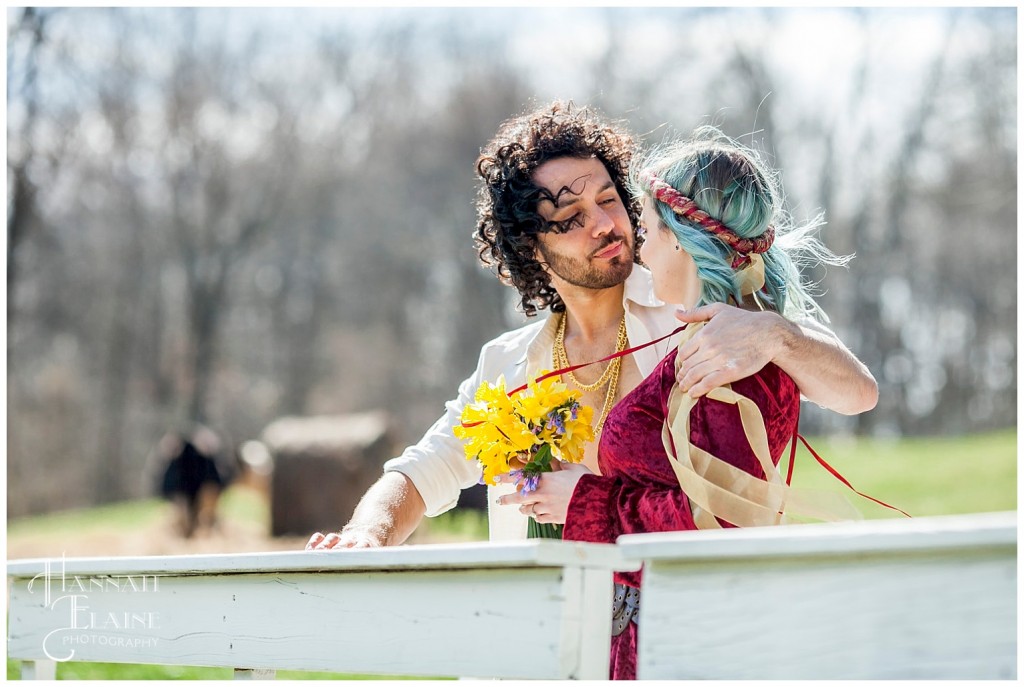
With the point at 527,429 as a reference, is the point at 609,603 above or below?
below

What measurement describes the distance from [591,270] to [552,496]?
122 centimetres

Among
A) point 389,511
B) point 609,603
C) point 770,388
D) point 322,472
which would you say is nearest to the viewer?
point 609,603

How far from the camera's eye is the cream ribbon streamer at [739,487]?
2.44 m

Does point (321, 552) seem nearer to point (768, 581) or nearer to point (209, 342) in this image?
point (768, 581)

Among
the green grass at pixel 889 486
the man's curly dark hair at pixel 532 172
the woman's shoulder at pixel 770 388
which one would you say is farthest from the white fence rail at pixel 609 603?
the green grass at pixel 889 486

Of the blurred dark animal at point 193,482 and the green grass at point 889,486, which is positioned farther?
the blurred dark animal at point 193,482

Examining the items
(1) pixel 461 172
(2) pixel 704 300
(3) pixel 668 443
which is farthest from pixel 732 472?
(1) pixel 461 172

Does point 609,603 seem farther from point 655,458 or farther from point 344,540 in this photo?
point 344,540

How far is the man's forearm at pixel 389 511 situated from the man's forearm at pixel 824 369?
4.58 ft

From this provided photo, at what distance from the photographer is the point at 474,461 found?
152 inches

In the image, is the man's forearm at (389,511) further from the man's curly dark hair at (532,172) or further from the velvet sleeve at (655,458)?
the velvet sleeve at (655,458)

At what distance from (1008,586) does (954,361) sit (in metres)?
22.2

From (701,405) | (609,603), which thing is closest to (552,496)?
(701,405)

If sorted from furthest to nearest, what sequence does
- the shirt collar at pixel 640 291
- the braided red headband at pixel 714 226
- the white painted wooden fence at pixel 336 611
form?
1. the shirt collar at pixel 640 291
2. the braided red headband at pixel 714 226
3. the white painted wooden fence at pixel 336 611
